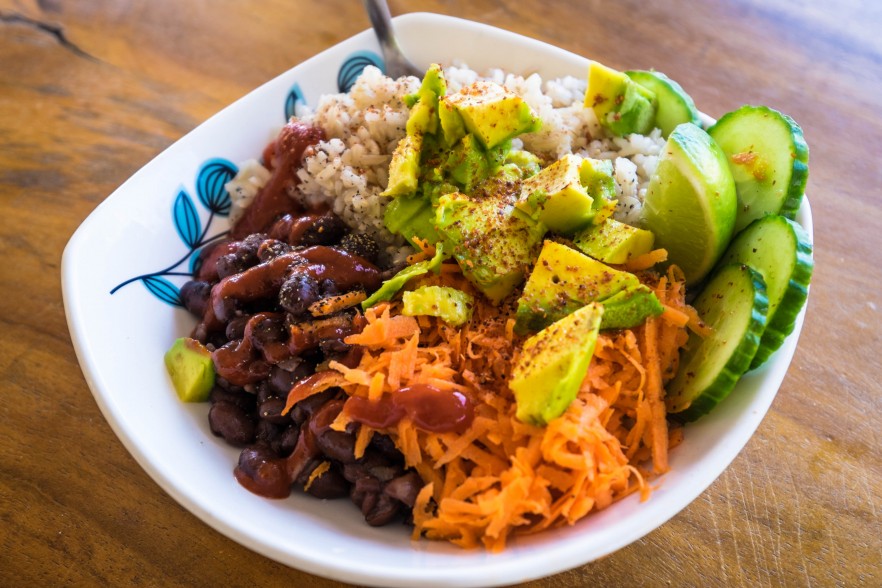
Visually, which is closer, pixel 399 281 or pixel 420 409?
pixel 420 409

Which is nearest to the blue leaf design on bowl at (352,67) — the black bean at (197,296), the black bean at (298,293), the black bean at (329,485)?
the black bean at (197,296)

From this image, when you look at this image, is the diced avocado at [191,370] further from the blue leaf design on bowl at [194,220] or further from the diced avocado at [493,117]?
the diced avocado at [493,117]

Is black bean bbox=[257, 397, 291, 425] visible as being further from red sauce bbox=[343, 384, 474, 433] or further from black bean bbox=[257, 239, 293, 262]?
black bean bbox=[257, 239, 293, 262]

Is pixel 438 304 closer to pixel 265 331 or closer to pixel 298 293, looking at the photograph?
pixel 298 293

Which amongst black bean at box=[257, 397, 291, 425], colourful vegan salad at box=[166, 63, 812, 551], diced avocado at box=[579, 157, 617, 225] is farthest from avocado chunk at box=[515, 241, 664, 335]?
black bean at box=[257, 397, 291, 425]

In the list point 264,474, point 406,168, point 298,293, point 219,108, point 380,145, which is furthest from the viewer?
point 219,108

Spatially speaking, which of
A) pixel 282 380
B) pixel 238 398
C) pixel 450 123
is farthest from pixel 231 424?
pixel 450 123
